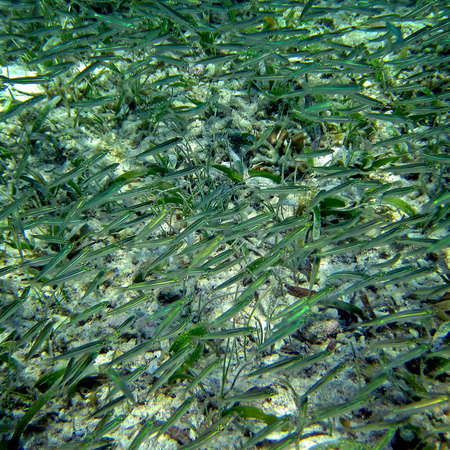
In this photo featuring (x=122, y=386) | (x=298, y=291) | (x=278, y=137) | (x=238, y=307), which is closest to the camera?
(x=122, y=386)

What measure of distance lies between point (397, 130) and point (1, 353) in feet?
21.0

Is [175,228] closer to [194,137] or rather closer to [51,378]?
[194,137]

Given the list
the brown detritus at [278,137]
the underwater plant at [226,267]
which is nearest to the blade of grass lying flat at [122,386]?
the underwater plant at [226,267]

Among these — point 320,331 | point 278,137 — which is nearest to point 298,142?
point 278,137

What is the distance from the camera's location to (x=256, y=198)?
393cm

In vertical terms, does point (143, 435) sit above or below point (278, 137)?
below

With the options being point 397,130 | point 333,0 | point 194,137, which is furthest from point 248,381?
point 333,0

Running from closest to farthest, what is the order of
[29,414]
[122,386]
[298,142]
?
[122,386]
[29,414]
[298,142]

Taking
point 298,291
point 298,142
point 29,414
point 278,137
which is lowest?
point 298,291

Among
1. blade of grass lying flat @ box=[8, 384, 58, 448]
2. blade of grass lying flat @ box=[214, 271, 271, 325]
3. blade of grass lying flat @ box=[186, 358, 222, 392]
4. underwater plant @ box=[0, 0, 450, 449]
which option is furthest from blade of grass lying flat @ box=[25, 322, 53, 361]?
blade of grass lying flat @ box=[214, 271, 271, 325]

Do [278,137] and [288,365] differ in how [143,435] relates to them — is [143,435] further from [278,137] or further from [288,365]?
[278,137]

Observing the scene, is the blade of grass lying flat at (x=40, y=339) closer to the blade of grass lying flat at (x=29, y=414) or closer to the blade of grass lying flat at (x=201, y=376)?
the blade of grass lying flat at (x=29, y=414)

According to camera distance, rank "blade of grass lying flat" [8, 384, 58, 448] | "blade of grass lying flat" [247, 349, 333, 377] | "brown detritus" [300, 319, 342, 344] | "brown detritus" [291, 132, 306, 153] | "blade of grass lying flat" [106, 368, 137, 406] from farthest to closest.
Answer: "brown detritus" [291, 132, 306, 153] → "brown detritus" [300, 319, 342, 344] → "blade of grass lying flat" [8, 384, 58, 448] → "blade of grass lying flat" [247, 349, 333, 377] → "blade of grass lying flat" [106, 368, 137, 406]

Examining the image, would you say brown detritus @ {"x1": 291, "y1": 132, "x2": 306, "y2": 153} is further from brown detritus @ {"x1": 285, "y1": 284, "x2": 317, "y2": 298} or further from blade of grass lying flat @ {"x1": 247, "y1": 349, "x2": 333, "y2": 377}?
blade of grass lying flat @ {"x1": 247, "y1": 349, "x2": 333, "y2": 377}
